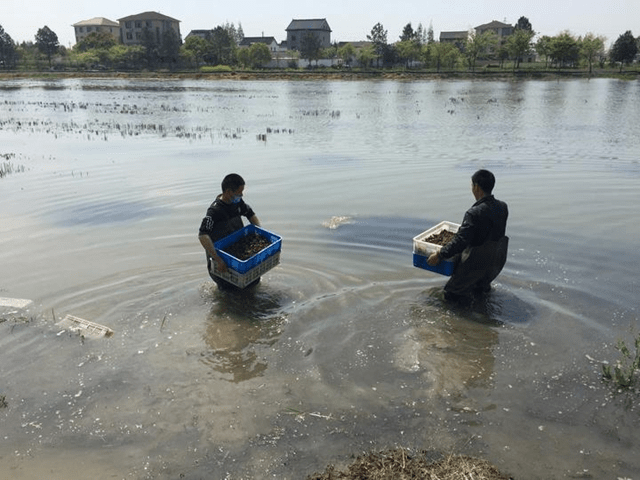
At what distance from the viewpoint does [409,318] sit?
21.6ft

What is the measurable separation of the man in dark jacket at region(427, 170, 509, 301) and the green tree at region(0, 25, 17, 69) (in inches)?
4560

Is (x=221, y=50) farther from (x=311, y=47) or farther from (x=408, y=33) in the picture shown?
(x=408, y=33)

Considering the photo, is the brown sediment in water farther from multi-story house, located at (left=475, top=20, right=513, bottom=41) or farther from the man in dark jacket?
multi-story house, located at (left=475, top=20, right=513, bottom=41)

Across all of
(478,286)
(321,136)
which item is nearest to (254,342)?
(478,286)

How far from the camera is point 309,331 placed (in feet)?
20.7

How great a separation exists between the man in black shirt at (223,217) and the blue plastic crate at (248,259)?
0.09 m

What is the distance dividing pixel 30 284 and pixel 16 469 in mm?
4219

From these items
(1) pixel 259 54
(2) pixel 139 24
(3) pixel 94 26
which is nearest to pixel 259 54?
(1) pixel 259 54

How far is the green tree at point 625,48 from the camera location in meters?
80.6

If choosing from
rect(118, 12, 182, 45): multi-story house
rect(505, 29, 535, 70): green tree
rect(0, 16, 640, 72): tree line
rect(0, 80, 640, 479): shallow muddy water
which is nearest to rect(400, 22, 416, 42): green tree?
rect(0, 16, 640, 72): tree line

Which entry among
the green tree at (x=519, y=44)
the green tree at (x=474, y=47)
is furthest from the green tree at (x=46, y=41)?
the green tree at (x=519, y=44)

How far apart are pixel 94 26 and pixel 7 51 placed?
5300 centimetres

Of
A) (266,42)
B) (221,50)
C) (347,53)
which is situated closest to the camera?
(347,53)

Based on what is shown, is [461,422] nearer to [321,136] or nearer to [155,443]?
[155,443]
